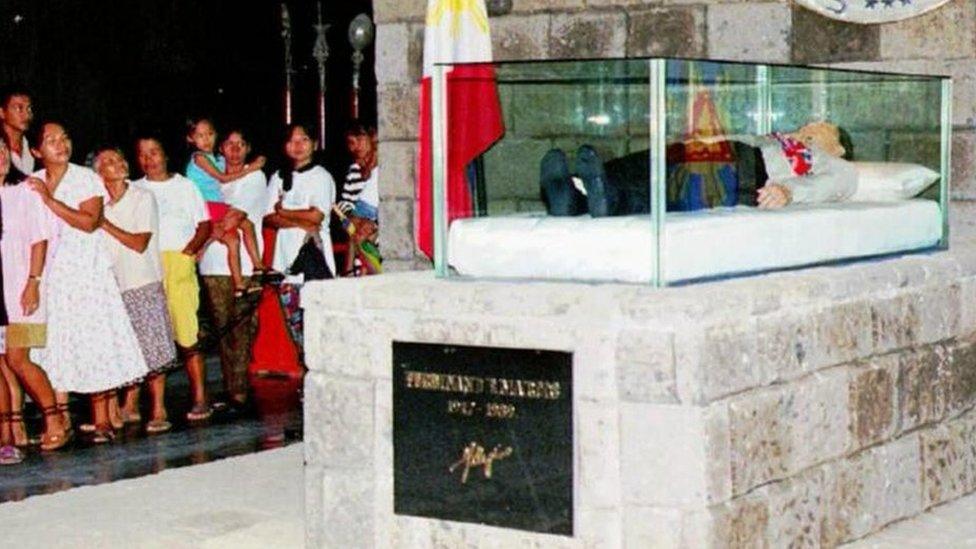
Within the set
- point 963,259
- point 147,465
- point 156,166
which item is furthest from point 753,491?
point 156,166

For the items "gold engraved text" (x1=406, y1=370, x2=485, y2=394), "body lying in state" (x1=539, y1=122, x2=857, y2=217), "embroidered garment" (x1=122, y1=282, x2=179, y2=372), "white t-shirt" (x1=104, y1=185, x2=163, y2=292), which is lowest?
"embroidered garment" (x1=122, y1=282, x2=179, y2=372)

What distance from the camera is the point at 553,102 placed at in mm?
6539

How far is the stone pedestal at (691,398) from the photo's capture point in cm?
566

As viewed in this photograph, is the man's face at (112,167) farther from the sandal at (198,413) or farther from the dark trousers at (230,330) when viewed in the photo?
the dark trousers at (230,330)

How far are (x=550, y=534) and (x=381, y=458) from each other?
0.70 metres

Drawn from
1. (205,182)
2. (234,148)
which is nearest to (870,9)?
(205,182)

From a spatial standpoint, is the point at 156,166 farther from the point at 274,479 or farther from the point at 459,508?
the point at 459,508

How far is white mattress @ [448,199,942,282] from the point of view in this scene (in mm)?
6027

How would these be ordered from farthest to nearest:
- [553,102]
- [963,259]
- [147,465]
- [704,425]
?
[147,465], [963,259], [553,102], [704,425]

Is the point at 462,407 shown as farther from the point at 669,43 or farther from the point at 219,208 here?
the point at 219,208

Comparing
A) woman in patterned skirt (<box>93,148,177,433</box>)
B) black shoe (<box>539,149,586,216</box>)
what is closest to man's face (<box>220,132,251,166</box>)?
woman in patterned skirt (<box>93,148,177,433</box>)

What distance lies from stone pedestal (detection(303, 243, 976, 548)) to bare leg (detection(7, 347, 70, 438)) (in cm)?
385

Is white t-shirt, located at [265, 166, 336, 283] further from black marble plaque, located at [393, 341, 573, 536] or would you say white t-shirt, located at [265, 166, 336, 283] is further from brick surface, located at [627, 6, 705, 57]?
black marble plaque, located at [393, 341, 573, 536]

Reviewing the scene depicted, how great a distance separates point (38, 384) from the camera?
32.9ft
